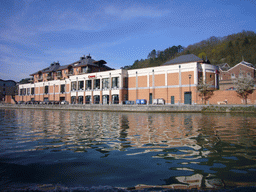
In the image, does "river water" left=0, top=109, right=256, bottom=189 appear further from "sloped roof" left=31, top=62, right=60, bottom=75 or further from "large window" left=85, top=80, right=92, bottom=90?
"sloped roof" left=31, top=62, right=60, bottom=75

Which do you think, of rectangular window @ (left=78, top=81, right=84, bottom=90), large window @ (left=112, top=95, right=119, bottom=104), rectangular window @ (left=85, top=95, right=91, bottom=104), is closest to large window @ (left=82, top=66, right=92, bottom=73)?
rectangular window @ (left=78, top=81, right=84, bottom=90)

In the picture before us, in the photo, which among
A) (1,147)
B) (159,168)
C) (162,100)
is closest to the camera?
(159,168)

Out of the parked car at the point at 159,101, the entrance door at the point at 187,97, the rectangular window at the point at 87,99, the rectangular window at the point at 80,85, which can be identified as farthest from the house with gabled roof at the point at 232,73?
the rectangular window at the point at 80,85

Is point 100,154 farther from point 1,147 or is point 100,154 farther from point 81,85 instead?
point 81,85

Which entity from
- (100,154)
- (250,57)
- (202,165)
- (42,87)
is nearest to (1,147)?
(100,154)

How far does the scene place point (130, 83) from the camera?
52.3 metres

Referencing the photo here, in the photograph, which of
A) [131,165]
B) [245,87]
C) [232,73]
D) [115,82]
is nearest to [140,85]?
[115,82]

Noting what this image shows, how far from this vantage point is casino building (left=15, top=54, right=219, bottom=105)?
43250 mm

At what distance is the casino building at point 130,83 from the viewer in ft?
142

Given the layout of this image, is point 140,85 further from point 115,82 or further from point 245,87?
point 245,87

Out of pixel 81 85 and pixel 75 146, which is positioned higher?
pixel 81 85

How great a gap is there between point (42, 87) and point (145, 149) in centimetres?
7922

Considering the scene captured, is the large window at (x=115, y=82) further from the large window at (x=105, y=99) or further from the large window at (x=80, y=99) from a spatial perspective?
the large window at (x=80, y=99)

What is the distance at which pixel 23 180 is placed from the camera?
3781 millimetres
